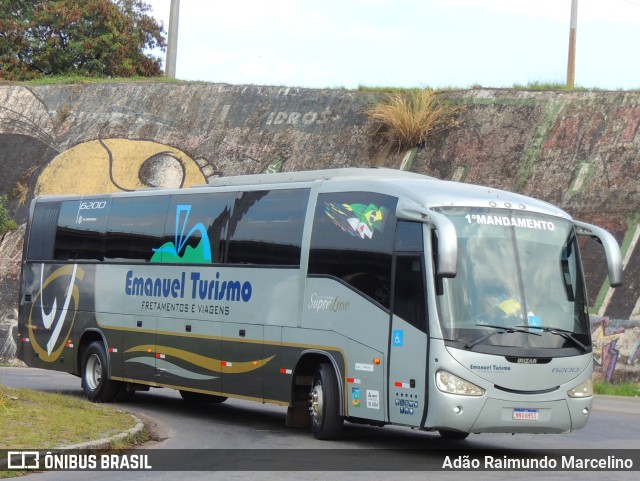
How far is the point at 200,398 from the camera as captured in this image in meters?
19.5

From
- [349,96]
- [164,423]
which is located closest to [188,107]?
[349,96]

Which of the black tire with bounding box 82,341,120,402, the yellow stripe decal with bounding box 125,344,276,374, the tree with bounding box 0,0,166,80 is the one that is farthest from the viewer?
the tree with bounding box 0,0,166,80

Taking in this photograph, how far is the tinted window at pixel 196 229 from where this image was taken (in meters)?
16.3

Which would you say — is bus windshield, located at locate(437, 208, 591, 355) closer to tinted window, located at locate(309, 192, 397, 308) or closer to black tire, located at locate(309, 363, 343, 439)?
tinted window, located at locate(309, 192, 397, 308)

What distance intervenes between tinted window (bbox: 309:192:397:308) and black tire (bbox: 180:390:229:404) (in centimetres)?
567

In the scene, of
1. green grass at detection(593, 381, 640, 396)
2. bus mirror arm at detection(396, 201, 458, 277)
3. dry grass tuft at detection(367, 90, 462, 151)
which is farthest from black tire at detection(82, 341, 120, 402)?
dry grass tuft at detection(367, 90, 462, 151)

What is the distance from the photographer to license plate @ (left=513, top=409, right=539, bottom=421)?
12091 mm

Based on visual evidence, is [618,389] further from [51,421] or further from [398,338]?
[51,421]

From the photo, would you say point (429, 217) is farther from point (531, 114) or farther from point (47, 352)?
point (531, 114)

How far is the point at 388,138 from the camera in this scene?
104ft

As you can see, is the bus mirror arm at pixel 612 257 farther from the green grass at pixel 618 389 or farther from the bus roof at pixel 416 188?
the green grass at pixel 618 389

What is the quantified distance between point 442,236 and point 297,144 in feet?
71.1

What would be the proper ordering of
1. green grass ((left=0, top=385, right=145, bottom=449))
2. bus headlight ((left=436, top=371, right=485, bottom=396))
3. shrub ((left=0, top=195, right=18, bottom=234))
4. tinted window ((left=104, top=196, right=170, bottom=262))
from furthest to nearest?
1. shrub ((left=0, top=195, right=18, bottom=234))
2. tinted window ((left=104, top=196, right=170, bottom=262))
3. bus headlight ((left=436, top=371, right=485, bottom=396))
4. green grass ((left=0, top=385, right=145, bottom=449))

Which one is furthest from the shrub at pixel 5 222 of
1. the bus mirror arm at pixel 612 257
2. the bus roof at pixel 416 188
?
the bus mirror arm at pixel 612 257
